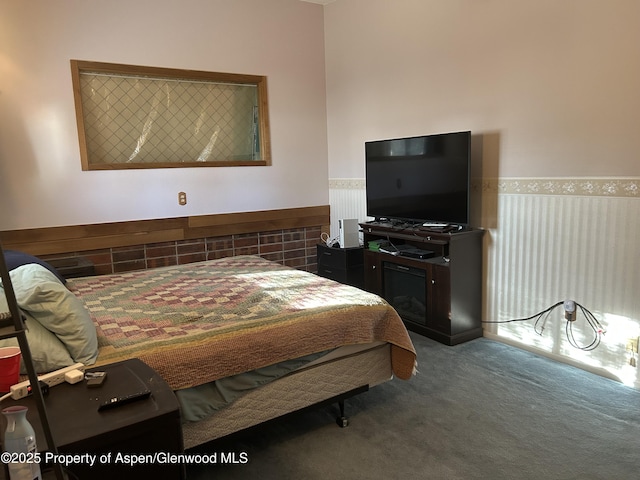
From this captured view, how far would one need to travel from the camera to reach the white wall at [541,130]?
274 cm

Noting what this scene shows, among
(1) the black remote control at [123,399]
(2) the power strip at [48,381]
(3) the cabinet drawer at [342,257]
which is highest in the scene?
(2) the power strip at [48,381]

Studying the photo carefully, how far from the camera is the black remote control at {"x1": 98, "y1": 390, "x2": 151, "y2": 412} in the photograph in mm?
1354

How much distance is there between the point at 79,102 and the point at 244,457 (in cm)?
315

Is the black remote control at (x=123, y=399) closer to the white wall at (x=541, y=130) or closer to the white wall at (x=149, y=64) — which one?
the white wall at (x=541, y=130)

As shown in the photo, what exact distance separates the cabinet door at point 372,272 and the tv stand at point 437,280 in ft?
0.05

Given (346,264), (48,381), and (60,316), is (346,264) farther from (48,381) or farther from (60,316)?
(48,381)

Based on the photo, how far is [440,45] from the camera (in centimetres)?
377

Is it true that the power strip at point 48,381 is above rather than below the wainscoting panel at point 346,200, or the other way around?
below

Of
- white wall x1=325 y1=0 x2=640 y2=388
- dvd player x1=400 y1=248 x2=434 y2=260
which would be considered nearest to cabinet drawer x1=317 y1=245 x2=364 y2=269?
dvd player x1=400 y1=248 x2=434 y2=260

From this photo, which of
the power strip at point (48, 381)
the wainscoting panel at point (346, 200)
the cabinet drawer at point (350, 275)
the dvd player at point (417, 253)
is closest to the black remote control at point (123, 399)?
the power strip at point (48, 381)

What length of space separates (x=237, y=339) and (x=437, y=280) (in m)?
1.92

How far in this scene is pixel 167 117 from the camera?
4387 millimetres

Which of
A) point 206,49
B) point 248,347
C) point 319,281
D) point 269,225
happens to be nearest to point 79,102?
point 206,49

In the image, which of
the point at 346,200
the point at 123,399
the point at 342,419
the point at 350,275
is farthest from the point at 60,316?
the point at 346,200
